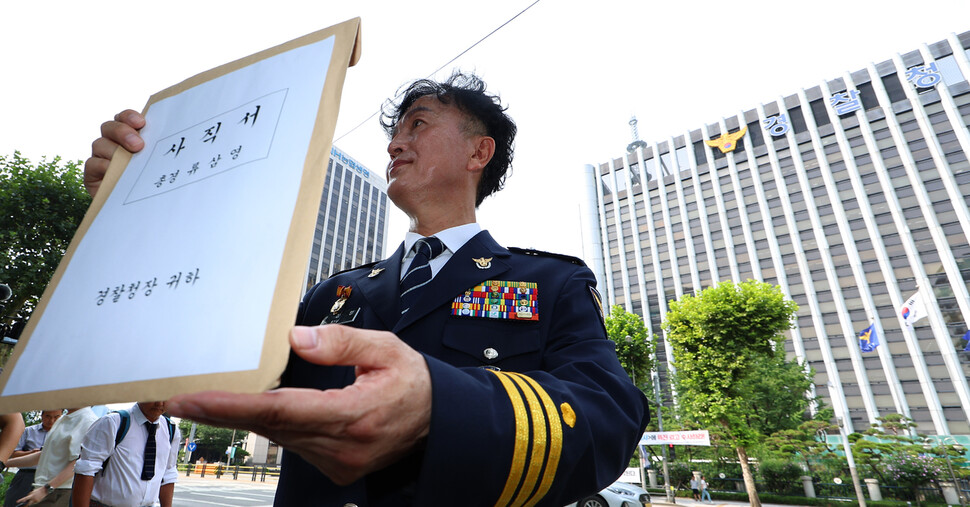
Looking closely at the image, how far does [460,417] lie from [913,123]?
57.9 m

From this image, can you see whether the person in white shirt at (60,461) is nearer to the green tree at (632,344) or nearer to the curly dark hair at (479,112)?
the curly dark hair at (479,112)

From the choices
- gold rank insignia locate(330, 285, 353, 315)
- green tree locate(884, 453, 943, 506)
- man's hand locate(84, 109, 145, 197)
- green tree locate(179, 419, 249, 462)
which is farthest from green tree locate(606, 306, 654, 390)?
green tree locate(179, 419, 249, 462)

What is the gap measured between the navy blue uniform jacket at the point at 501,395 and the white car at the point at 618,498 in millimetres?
10322

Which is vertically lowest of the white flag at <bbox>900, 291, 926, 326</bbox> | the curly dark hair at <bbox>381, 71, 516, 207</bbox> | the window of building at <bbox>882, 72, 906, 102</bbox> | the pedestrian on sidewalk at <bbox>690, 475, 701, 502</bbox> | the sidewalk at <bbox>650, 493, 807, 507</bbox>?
the sidewalk at <bbox>650, 493, 807, 507</bbox>

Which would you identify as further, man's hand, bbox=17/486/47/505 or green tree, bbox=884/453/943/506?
green tree, bbox=884/453/943/506

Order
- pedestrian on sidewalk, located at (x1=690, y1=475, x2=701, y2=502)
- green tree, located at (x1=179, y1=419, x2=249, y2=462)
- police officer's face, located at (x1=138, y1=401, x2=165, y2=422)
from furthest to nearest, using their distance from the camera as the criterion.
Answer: green tree, located at (x1=179, y1=419, x2=249, y2=462) → pedestrian on sidewalk, located at (x1=690, y1=475, x2=701, y2=502) → police officer's face, located at (x1=138, y1=401, x2=165, y2=422)

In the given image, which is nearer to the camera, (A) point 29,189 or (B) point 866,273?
(A) point 29,189

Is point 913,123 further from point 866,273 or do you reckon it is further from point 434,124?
point 434,124

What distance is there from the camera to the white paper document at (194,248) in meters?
0.56

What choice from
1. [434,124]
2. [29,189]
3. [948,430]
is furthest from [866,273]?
[29,189]

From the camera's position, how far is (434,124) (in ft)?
6.61

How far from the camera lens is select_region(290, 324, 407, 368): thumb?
52 centimetres

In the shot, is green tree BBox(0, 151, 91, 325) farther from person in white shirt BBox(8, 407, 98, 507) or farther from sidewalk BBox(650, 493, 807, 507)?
sidewalk BBox(650, 493, 807, 507)

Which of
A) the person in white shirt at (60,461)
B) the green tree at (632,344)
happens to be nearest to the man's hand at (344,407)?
the person in white shirt at (60,461)
